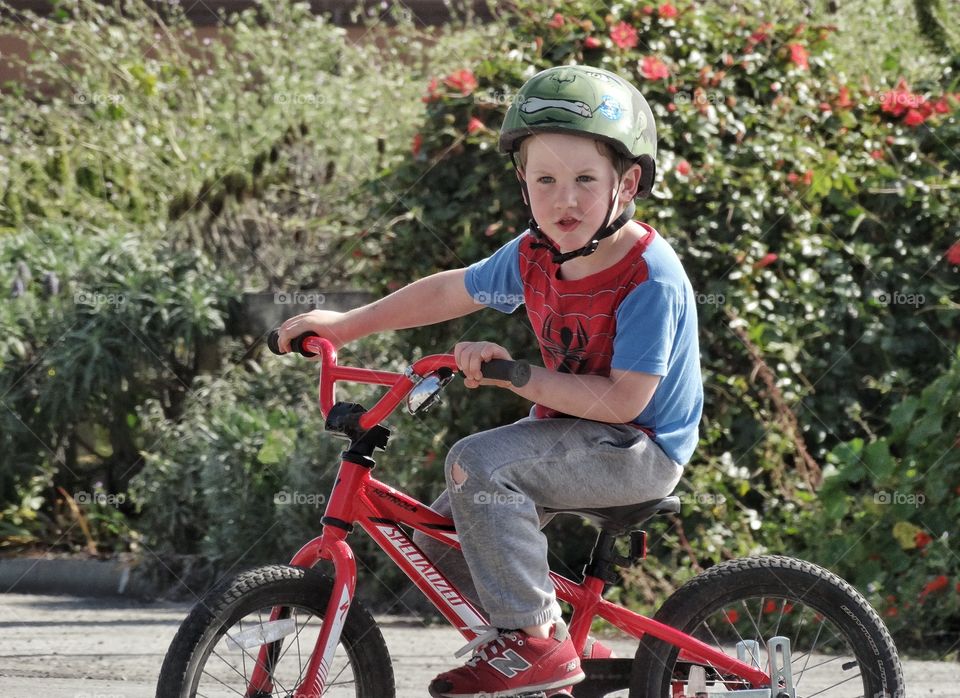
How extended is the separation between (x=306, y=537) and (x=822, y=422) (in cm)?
213

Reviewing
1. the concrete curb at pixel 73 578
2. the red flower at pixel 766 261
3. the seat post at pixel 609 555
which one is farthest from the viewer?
the concrete curb at pixel 73 578

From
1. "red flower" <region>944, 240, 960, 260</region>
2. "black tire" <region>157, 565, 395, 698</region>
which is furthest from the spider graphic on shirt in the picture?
"red flower" <region>944, 240, 960, 260</region>

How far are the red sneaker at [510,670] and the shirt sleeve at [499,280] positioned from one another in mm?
808

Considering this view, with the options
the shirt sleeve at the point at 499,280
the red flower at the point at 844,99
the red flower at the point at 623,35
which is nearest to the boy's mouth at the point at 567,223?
the shirt sleeve at the point at 499,280

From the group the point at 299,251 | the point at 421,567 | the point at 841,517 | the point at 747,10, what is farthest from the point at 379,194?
the point at 421,567

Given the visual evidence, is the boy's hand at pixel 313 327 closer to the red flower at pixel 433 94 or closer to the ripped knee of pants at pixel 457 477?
the ripped knee of pants at pixel 457 477

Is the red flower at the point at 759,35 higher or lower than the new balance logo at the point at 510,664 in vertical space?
higher

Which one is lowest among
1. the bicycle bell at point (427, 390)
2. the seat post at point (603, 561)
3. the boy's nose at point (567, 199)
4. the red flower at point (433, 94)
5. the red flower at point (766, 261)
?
the seat post at point (603, 561)

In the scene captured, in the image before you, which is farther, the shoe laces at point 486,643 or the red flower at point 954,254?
the red flower at point 954,254

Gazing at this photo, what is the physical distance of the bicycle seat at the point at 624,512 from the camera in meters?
2.98

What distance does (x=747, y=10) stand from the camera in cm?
599

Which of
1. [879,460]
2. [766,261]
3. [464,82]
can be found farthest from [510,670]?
[464,82]

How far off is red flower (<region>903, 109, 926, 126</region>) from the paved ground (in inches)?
90.4

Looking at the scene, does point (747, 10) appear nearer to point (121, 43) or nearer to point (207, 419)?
point (207, 419)
